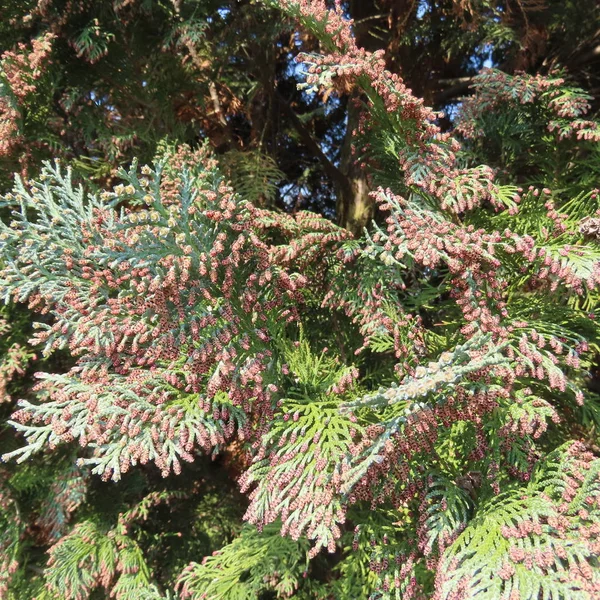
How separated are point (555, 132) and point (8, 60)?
2.30 metres

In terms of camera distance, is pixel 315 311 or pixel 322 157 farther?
pixel 322 157

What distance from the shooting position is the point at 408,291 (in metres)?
1.95

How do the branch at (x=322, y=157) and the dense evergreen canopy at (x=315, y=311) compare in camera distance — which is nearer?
the dense evergreen canopy at (x=315, y=311)

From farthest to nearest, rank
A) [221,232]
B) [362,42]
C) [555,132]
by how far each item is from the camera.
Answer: [362,42], [555,132], [221,232]

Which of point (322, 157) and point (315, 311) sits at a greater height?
point (322, 157)

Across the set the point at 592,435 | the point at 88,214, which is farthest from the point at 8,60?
the point at 592,435

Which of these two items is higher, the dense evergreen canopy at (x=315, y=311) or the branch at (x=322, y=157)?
the branch at (x=322, y=157)

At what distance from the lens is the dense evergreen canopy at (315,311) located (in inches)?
52.0

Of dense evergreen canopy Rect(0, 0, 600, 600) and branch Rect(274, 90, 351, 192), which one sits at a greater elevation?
branch Rect(274, 90, 351, 192)

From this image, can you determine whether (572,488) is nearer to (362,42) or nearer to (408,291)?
(408,291)

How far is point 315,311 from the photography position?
7.01ft

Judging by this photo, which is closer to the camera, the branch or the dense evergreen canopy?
the dense evergreen canopy

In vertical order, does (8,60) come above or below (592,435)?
above

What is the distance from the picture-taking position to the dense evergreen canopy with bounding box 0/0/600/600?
1.32 meters
